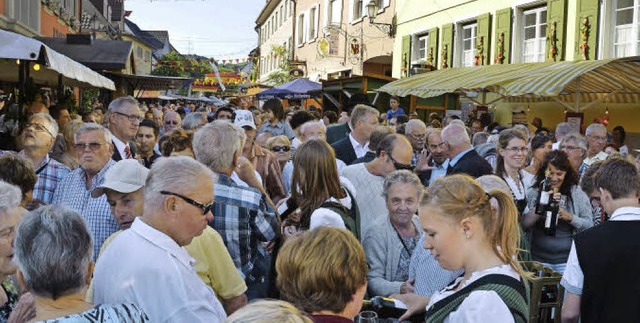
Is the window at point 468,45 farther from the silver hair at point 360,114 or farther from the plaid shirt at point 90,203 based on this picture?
the plaid shirt at point 90,203

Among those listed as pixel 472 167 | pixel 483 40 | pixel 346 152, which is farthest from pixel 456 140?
pixel 483 40

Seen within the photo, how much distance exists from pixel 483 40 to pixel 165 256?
640 inches

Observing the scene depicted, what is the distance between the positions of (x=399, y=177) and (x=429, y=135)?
306 centimetres

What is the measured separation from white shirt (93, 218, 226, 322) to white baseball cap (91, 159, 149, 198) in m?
0.97

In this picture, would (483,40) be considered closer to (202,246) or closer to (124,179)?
(124,179)

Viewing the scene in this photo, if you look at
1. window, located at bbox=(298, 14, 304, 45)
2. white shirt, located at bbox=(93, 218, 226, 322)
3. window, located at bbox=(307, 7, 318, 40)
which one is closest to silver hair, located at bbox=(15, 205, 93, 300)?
white shirt, located at bbox=(93, 218, 226, 322)

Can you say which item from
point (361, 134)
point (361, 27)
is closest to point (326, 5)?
point (361, 27)

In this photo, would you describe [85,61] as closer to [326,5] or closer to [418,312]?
[418,312]

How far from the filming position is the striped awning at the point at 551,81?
9.77 metres

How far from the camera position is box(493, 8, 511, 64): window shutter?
16.4 meters

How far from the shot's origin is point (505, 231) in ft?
9.33

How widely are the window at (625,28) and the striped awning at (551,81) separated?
0.97m

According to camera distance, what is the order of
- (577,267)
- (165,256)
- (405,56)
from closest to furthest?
(165,256) → (577,267) → (405,56)

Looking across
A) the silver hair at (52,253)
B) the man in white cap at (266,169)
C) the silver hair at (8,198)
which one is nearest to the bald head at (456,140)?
the man in white cap at (266,169)
